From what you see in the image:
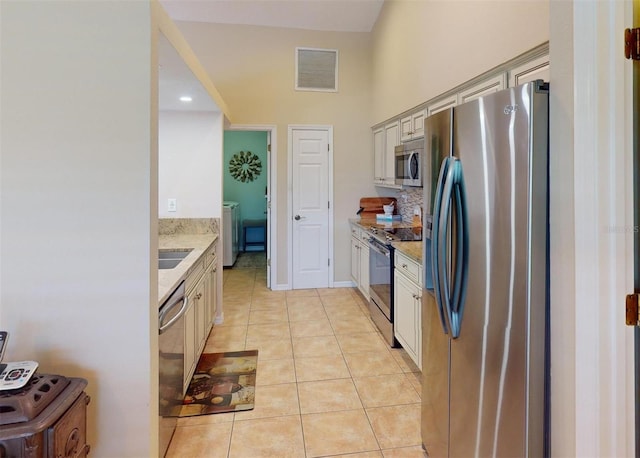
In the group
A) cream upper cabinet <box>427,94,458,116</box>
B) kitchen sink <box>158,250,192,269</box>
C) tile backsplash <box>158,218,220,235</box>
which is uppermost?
cream upper cabinet <box>427,94,458,116</box>

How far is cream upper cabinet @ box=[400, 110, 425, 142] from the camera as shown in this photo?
3.20 metres

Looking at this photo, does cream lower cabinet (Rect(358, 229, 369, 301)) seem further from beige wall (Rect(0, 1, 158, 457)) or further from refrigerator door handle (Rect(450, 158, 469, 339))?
beige wall (Rect(0, 1, 158, 457))

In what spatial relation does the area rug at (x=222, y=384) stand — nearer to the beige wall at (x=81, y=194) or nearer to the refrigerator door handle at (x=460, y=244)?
the beige wall at (x=81, y=194)

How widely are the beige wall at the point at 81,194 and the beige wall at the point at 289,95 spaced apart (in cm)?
340

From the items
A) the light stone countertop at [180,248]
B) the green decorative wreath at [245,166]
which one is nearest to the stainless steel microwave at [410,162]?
the light stone countertop at [180,248]

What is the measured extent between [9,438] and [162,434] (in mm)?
872

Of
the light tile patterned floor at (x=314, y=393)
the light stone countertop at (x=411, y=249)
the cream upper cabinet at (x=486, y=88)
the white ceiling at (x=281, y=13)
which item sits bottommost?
the light tile patterned floor at (x=314, y=393)

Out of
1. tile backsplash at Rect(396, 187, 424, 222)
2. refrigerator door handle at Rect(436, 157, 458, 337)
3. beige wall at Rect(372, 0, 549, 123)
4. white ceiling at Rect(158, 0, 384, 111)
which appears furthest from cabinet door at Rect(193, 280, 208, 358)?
tile backsplash at Rect(396, 187, 424, 222)

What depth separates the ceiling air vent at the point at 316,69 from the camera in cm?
473

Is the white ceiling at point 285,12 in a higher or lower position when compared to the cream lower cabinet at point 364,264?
higher

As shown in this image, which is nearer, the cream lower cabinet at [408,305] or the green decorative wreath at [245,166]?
the cream lower cabinet at [408,305]

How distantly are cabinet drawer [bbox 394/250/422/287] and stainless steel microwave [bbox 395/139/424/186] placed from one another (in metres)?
0.70

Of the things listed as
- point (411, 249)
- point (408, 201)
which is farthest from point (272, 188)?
point (411, 249)

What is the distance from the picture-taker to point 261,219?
8.27m
